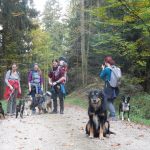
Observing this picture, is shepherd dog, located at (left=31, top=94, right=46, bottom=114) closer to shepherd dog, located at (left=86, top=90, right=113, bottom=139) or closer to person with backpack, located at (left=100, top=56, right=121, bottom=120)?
person with backpack, located at (left=100, top=56, right=121, bottom=120)

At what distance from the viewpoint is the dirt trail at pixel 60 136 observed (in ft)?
30.2

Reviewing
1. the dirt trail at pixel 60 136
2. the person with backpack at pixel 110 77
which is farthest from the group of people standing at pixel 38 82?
the person with backpack at pixel 110 77

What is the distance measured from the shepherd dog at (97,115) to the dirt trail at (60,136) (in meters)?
0.23

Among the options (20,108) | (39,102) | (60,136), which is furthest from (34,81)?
(60,136)

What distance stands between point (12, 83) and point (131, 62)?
11377 millimetres

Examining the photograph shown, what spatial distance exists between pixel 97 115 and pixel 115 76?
166 inches

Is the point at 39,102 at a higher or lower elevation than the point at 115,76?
lower

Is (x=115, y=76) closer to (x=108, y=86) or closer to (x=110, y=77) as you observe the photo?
(x=110, y=77)

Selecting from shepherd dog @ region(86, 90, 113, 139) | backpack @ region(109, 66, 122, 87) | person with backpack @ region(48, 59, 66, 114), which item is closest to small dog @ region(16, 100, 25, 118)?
person with backpack @ region(48, 59, 66, 114)

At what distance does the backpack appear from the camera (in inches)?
548

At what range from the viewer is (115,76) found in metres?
14.0

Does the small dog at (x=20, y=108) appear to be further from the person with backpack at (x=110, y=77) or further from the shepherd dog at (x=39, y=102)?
the person with backpack at (x=110, y=77)

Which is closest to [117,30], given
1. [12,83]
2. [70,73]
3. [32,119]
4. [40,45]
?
[12,83]

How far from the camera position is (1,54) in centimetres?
3400
